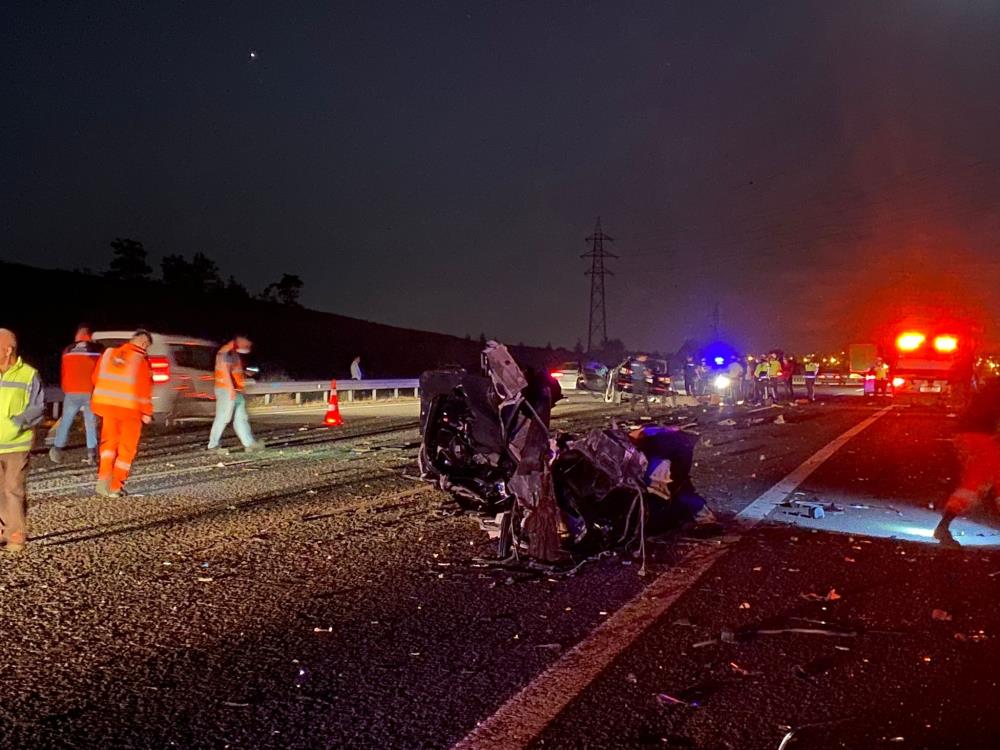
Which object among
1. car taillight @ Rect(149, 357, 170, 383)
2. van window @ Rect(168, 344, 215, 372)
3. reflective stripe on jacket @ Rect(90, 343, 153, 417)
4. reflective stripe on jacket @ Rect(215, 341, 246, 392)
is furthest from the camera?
van window @ Rect(168, 344, 215, 372)

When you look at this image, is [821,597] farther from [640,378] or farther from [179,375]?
[640,378]

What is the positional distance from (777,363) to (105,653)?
2615cm

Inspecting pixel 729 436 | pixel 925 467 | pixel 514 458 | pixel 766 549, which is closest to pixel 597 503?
pixel 514 458

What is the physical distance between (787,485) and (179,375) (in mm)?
11027

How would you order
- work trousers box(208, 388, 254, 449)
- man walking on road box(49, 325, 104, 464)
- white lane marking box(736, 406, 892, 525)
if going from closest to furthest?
white lane marking box(736, 406, 892, 525), man walking on road box(49, 325, 104, 464), work trousers box(208, 388, 254, 449)

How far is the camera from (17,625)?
4.58 metres

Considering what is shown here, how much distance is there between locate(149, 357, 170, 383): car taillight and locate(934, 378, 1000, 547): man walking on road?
1285 cm

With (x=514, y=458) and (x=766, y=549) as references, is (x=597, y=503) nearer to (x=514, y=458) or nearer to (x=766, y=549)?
(x=514, y=458)

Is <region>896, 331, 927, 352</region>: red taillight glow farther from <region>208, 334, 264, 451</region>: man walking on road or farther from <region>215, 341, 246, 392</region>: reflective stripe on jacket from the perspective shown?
<region>215, 341, 246, 392</region>: reflective stripe on jacket

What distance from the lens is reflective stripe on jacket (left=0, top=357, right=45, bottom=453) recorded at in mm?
6293

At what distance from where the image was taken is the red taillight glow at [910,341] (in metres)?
27.4

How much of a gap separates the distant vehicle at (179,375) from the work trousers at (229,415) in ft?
12.1

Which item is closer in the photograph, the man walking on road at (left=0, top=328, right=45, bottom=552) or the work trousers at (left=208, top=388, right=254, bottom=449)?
the man walking on road at (left=0, top=328, right=45, bottom=552)

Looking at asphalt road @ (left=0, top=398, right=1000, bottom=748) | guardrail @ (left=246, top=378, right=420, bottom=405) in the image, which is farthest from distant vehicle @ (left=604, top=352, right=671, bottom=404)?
asphalt road @ (left=0, top=398, right=1000, bottom=748)
